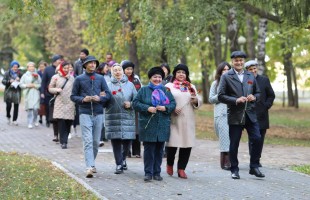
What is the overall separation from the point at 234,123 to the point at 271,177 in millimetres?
1278

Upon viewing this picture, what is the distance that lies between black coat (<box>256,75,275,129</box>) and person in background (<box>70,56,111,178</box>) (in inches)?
111

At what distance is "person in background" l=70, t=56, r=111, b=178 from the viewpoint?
11945 millimetres

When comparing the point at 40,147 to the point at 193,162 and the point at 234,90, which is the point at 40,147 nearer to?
the point at 193,162

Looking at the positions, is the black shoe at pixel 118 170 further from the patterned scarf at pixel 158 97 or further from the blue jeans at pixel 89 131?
the patterned scarf at pixel 158 97

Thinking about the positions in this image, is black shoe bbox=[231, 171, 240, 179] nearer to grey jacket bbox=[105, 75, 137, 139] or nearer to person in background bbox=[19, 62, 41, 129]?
grey jacket bbox=[105, 75, 137, 139]

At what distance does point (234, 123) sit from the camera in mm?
11719

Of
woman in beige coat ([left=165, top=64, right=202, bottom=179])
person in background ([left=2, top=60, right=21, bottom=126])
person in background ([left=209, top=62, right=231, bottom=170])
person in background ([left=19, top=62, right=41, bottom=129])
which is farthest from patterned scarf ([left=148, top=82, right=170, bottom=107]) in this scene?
person in background ([left=2, top=60, right=21, bottom=126])

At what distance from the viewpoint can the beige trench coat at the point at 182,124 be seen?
1176 cm

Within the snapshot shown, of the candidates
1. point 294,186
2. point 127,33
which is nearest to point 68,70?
point 294,186

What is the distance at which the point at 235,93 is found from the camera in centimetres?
1174

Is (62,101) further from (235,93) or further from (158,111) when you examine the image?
(235,93)

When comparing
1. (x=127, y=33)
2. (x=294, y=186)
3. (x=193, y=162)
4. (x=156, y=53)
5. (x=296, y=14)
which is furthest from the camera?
Result: (x=156, y=53)

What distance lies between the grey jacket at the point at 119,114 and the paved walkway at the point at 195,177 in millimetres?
701

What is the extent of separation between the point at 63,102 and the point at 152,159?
5.54m
